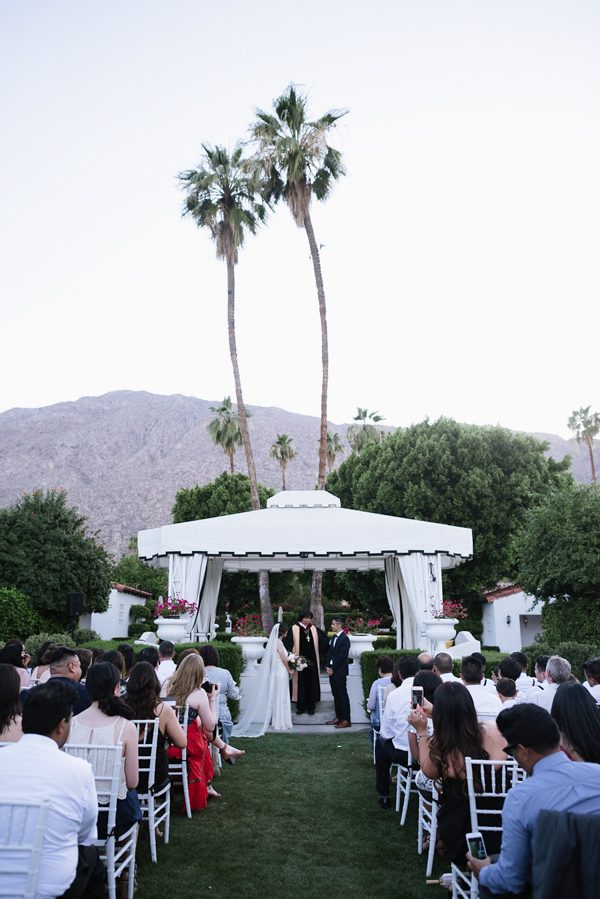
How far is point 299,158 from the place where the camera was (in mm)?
21953

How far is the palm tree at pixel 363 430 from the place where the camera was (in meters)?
44.2

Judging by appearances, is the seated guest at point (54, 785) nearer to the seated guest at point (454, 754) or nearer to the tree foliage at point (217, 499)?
the seated guest at point (454, 754)

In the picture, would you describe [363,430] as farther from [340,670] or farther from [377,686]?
[377,686]

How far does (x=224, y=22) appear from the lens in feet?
57.8

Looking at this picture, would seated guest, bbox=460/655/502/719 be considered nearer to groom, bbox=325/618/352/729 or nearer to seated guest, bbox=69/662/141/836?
seated guest, bbox=69/662/141/836

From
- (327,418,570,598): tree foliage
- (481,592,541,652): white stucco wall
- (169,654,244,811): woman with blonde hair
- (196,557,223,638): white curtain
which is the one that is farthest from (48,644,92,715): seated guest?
(481,592,541,652): white stucco wall

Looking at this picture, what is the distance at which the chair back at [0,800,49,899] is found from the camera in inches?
108

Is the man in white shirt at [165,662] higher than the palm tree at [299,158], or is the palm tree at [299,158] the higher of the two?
the palm tree at [299,158]

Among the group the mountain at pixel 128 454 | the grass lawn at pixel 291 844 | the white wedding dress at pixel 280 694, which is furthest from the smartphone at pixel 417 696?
the mountain at pixel 128 454

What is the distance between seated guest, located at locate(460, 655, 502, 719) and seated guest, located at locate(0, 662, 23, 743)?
3248mm

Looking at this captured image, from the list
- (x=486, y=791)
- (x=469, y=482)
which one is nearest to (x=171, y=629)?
(x=486, y=791)

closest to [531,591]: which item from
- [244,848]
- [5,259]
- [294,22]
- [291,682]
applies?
[291,682]

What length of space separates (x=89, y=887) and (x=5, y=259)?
37127 mm

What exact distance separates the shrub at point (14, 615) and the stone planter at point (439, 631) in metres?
13.0
